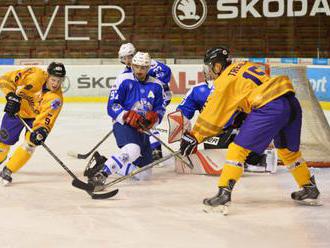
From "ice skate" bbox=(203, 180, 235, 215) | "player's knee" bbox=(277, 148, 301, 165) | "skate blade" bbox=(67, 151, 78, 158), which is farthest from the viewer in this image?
"skate blade" bbox=(67, 151, 78, 158)

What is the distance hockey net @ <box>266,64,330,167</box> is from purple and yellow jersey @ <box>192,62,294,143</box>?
5.52ft

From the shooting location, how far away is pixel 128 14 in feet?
36.8

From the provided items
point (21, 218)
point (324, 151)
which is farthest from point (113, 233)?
point (324, 151)

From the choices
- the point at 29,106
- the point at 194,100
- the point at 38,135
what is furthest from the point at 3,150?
the point at 194,100

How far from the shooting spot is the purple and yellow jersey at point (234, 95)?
384 centimetres

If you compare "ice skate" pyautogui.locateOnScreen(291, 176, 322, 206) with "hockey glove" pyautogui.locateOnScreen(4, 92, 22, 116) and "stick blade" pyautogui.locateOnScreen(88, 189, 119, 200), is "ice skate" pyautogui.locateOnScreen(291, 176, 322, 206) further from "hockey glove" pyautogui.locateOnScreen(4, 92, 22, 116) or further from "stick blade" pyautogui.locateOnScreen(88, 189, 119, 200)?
"hockey glove" pyautogui.locateOnScreen(4, 92, 22, 116)

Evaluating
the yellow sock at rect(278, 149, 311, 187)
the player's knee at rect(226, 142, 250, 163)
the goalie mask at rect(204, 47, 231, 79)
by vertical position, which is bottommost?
the yellow sock at rect(278, 149, 311, 187)

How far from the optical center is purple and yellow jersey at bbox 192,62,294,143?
384cm

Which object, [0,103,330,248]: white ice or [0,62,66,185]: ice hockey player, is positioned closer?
[0,103,330,248]: white ice

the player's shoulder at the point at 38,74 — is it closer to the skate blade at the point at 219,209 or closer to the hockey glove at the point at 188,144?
the hockey glove at the point at 188,144

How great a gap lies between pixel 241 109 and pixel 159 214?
0.69 metres

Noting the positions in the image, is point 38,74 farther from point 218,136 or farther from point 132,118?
point 218,136

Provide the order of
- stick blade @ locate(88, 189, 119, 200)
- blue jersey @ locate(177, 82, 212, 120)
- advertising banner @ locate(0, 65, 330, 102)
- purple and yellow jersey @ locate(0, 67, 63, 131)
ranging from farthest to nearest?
advertising banner @ locate(0, 65, 330, 102), blue jersey @ locate(177, 82, 212, 120), purple and yellow jersey @ locate(0, 67, 63, 131), stick blade @ locate(88, 189, 119, 200)

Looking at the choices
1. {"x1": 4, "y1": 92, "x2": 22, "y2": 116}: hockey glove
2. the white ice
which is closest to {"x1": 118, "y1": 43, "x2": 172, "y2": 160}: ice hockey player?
the white ice
